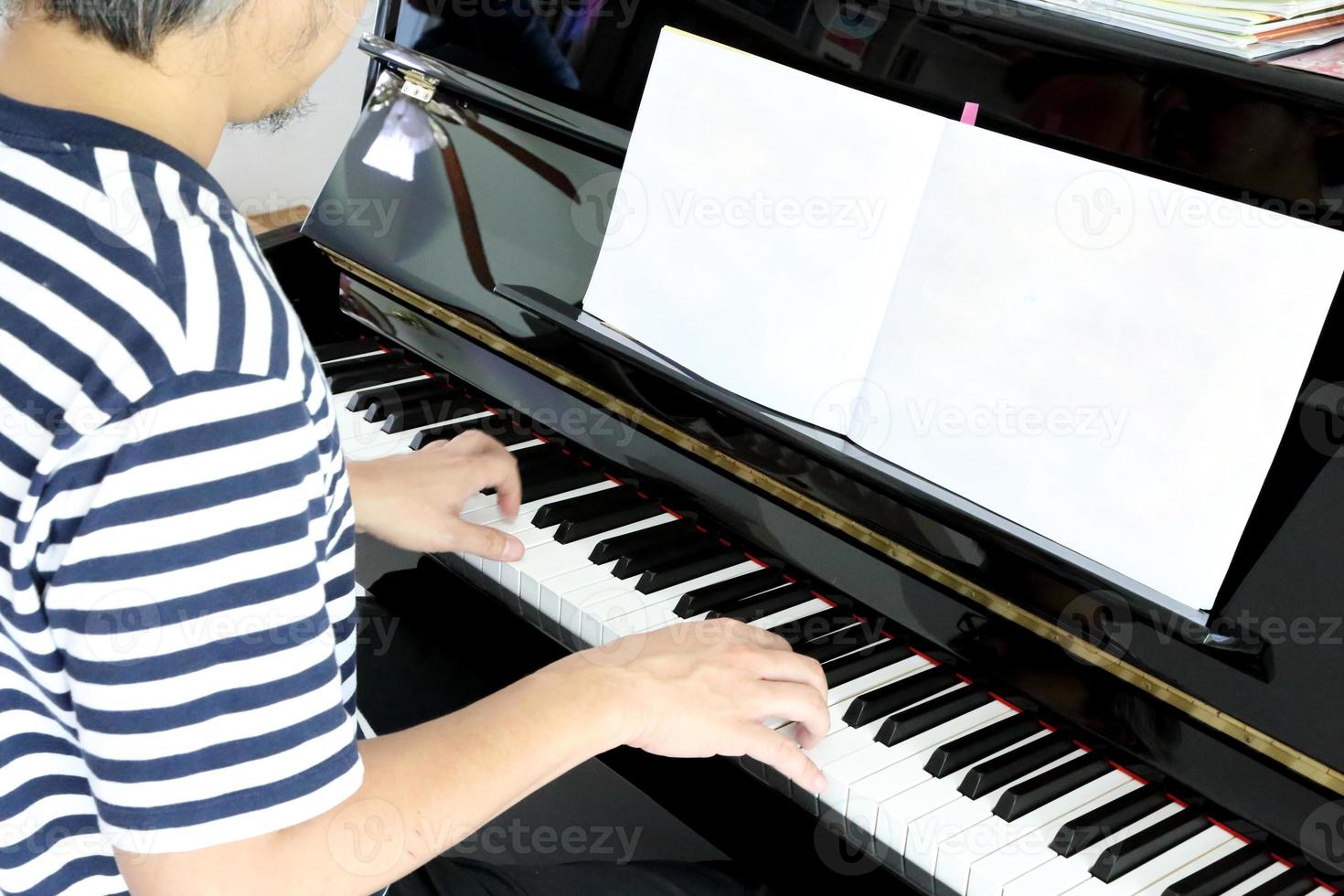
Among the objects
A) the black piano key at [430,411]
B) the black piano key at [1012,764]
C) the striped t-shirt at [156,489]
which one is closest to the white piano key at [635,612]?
the black piano key at [1012,764]

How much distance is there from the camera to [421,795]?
0.86 metres

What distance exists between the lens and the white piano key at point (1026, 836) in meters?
1.01

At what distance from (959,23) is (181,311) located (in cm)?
89

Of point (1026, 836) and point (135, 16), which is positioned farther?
point (1026, 836)

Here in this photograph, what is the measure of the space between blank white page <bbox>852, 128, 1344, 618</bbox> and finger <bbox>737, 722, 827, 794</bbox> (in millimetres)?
317

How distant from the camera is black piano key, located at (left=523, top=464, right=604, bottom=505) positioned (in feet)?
4.91

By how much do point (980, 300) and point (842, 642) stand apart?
382 millimetres

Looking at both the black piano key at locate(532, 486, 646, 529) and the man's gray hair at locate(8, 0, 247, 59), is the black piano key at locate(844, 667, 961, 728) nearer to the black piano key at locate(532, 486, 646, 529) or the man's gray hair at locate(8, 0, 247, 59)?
the black piano key at locate(532, 486, 646, 529)

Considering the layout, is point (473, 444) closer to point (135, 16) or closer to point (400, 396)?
point (400, 396)

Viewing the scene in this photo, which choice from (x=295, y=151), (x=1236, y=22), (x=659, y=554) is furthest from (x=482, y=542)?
(x=295, y=151)

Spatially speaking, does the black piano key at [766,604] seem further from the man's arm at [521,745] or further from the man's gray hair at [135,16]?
the man's gray hair at [135,16]

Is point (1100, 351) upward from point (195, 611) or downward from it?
upward

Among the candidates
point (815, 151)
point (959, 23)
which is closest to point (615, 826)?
point (815, 151)

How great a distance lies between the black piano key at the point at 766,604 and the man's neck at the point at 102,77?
0.76 m
